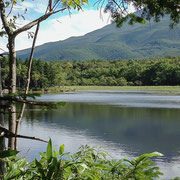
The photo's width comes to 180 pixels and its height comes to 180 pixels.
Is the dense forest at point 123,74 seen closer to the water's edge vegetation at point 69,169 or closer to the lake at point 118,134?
the lake at point 118,134

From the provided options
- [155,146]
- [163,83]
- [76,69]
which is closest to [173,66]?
[163,83]

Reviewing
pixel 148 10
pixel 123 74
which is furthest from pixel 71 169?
pixel 123 74

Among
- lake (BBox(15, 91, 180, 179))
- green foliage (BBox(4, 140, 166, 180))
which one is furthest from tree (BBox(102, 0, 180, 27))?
lake (BBox(15, 91, 180, 179))

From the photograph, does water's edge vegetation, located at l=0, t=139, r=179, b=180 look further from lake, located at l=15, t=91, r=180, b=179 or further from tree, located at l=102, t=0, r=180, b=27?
lake, located at l=15, t=91, r=180, b=179

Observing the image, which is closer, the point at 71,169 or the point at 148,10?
the point at 71,169

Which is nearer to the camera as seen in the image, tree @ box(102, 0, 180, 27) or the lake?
tree @ box(102, 0, 180, 27)

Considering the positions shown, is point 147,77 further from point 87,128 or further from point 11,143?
point 11,143

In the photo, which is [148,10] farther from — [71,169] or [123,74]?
[123,74]

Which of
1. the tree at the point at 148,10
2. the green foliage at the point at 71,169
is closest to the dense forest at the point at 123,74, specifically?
the tree at the point at 148,10

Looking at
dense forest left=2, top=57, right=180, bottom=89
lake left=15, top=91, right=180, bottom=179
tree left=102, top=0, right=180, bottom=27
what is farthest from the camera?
dense forest left=2, top=57, right=180, bottom=89

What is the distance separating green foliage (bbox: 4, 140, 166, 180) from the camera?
48.2 inches

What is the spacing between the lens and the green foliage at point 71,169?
122cm

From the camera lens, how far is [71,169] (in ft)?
5.05

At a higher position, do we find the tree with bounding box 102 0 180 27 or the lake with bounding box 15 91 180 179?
the tree with bounding box 102 0 180 27
